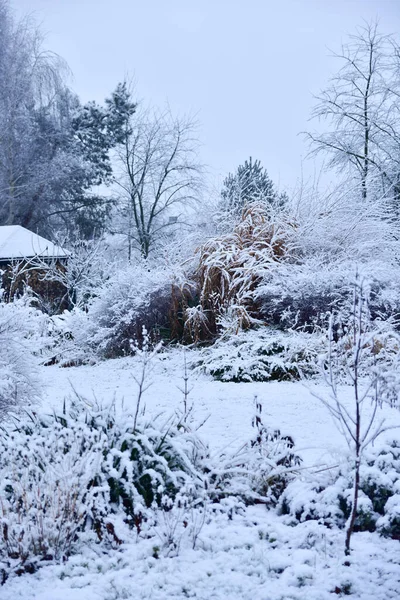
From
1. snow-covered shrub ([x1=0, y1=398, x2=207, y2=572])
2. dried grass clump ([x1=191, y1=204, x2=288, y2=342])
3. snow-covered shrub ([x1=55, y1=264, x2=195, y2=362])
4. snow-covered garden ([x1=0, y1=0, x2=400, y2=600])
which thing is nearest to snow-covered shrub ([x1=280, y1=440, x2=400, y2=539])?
snow-covered garden ([x1=0, y1=0, x2=400, y2=600])

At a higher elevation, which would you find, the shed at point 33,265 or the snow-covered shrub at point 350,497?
the shed at point 33,265

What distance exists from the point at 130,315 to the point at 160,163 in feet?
52.1

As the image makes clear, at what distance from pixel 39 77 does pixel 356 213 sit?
1751cm

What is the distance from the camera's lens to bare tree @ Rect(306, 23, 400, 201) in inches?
556

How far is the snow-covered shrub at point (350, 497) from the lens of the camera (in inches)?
108

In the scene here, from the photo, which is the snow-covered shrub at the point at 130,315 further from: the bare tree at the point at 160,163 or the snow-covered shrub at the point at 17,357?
the bare tree at the point at 160,163

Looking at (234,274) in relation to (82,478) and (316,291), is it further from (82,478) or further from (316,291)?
(82,478)

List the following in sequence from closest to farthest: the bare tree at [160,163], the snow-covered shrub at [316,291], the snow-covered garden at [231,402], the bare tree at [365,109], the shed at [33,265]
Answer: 1. the snow-covered garden at [231,402]
2. the snow-covered shrub at [316,291]
3. the shed at [33,265]
4. the bare tree at [365,109]
5. the bare tree at [160,163]

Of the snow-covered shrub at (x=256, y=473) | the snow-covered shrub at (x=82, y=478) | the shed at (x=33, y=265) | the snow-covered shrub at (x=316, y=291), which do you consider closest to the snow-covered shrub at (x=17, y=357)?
the snow-covered shrub at (x=82, y=478)

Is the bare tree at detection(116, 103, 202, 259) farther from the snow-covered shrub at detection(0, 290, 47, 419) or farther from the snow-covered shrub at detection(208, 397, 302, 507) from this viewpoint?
the snow-covered shrub at detection(208, 397, 302, 507)

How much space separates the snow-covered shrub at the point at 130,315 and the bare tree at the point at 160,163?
1372 centimetres

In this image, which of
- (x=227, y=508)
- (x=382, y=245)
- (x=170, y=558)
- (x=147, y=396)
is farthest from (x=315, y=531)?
(x=382, y=245)

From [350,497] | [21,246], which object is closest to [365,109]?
[21,246]

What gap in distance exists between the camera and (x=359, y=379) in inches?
227
